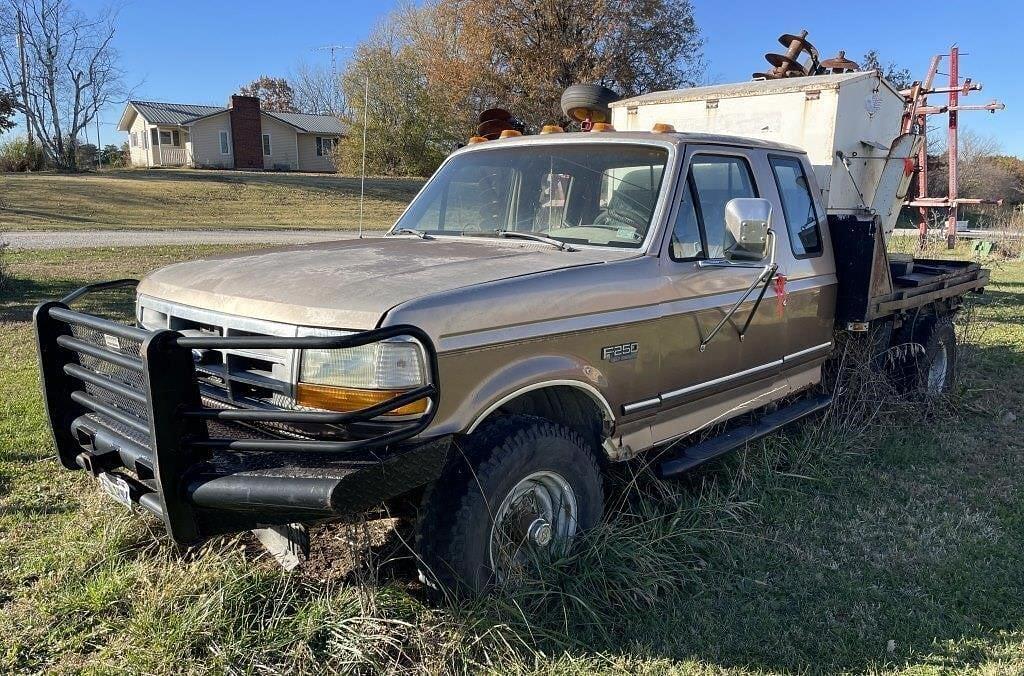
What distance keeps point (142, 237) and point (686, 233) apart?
17.2 metres

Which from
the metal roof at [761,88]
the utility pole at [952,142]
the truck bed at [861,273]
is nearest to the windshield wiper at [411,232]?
the truck bed at [861,273]

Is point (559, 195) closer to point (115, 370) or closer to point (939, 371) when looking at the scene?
point (115, 370)

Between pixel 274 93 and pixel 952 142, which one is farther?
pixel 274 93

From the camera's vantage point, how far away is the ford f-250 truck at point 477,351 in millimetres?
2734

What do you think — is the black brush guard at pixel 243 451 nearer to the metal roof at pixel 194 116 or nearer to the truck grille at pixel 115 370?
the truck grille at pixel 115 370

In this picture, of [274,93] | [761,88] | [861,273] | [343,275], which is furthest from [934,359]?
[274,93]

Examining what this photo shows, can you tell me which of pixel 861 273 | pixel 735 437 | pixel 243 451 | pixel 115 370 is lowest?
pixel 735 437

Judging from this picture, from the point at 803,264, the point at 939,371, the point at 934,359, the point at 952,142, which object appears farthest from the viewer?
the point at 952,142

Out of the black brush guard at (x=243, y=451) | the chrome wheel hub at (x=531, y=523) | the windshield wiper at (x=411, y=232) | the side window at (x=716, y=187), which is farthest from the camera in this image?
the windshield wiper at (x=411, y=232)

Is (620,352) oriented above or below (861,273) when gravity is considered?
below

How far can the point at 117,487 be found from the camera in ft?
10.1

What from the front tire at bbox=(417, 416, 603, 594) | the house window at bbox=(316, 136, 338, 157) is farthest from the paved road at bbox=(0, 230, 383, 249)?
the house window at bbox=(316, 136, 338, 157)

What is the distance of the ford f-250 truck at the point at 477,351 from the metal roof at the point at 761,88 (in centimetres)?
192

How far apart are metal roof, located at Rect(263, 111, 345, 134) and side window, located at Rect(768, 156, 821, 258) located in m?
48.2
